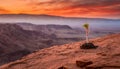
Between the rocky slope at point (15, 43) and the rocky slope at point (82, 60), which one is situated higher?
the rocky slope at point (82, 60)

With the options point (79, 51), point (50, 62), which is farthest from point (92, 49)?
point (50, 62)

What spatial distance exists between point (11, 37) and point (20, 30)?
2089 centimetres

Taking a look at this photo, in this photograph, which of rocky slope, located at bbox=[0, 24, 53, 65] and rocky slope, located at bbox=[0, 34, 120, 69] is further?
rocky slope, located at bbox=[0, 24, 53, 65]

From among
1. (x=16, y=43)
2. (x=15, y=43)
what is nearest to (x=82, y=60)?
(x=15, y=43)

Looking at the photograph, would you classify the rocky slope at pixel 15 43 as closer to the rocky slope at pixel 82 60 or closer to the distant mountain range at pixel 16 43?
the distant mountain range at pixel 16 43

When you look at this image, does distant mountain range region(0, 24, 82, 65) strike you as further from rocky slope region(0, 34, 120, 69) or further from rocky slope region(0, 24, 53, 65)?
rocky slope region(0, 34, 120, 69)

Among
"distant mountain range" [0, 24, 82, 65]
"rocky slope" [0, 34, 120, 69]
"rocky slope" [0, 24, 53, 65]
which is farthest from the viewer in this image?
"rocky slope" [0, 24, 53, 65]

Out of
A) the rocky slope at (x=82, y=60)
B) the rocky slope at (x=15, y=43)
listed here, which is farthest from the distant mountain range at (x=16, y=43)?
the rocky slope at (x=82, y=60)

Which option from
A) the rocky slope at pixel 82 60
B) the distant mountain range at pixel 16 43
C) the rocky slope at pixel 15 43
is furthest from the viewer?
the rocky slope at pixel 15 43

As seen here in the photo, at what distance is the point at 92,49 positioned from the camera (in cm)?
2512

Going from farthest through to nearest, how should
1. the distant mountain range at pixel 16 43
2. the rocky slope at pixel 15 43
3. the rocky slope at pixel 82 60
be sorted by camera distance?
the rocky slope at pixel 15 43, the distant mountain range at pixel 16 43, the rocky slope at pixel 82 60

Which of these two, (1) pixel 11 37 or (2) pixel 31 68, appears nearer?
(2) pixel 31 68

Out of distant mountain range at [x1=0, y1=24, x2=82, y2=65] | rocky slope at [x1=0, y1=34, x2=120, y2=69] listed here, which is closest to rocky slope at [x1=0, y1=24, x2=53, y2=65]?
distant mountain range at [x1=0, y1=24, x2=82, y2=65]

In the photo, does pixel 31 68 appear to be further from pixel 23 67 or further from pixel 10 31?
pixel 10 31
